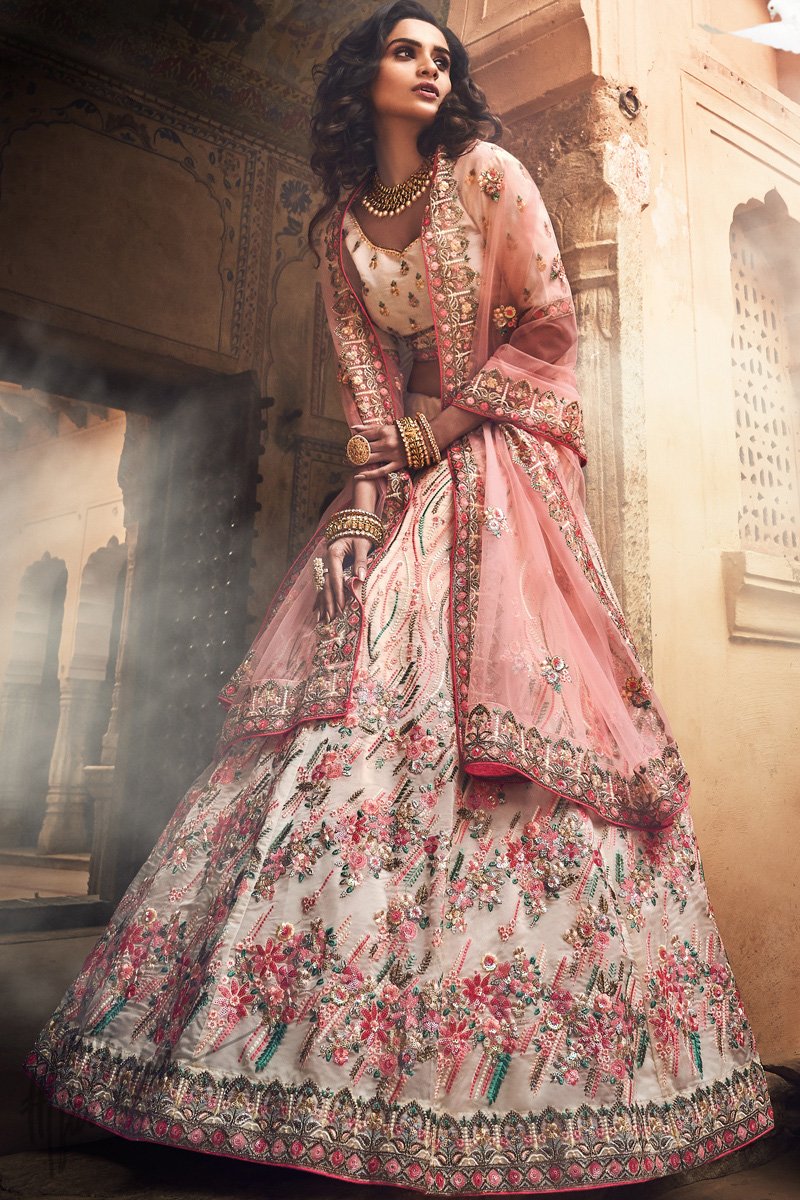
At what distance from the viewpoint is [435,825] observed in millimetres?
1572

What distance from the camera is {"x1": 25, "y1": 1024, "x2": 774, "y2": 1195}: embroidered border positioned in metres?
1.34

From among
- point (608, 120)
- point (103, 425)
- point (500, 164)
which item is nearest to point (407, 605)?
point (500, 164)

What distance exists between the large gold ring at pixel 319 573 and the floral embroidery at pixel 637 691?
581 millimetres

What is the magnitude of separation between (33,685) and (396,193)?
902cm

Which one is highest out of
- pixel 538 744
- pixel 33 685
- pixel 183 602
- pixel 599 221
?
A: pixel 599 221

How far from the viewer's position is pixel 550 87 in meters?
2.57

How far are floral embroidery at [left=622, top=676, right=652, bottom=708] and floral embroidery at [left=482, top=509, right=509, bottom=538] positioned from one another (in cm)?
35

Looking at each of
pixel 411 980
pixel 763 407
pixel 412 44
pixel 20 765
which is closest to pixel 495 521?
pixel 411 980

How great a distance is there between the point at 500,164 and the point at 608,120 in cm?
66

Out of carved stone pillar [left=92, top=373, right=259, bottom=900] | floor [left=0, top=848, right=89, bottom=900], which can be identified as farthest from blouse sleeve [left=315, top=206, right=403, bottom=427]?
floor [left=0, top=848, right=89, bottom=900]

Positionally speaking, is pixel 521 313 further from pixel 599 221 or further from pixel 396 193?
pixel 599 221

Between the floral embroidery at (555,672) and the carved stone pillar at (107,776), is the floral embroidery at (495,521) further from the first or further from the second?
the carved stone pillar at (107,776)

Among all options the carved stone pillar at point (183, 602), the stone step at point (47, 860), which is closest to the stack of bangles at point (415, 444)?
the carved stone pillar at point (183, 602)

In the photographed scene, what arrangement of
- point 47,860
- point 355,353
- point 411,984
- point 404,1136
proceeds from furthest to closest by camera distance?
point 47,860 < point 355,353 < point 411,984 < point 404,1136
